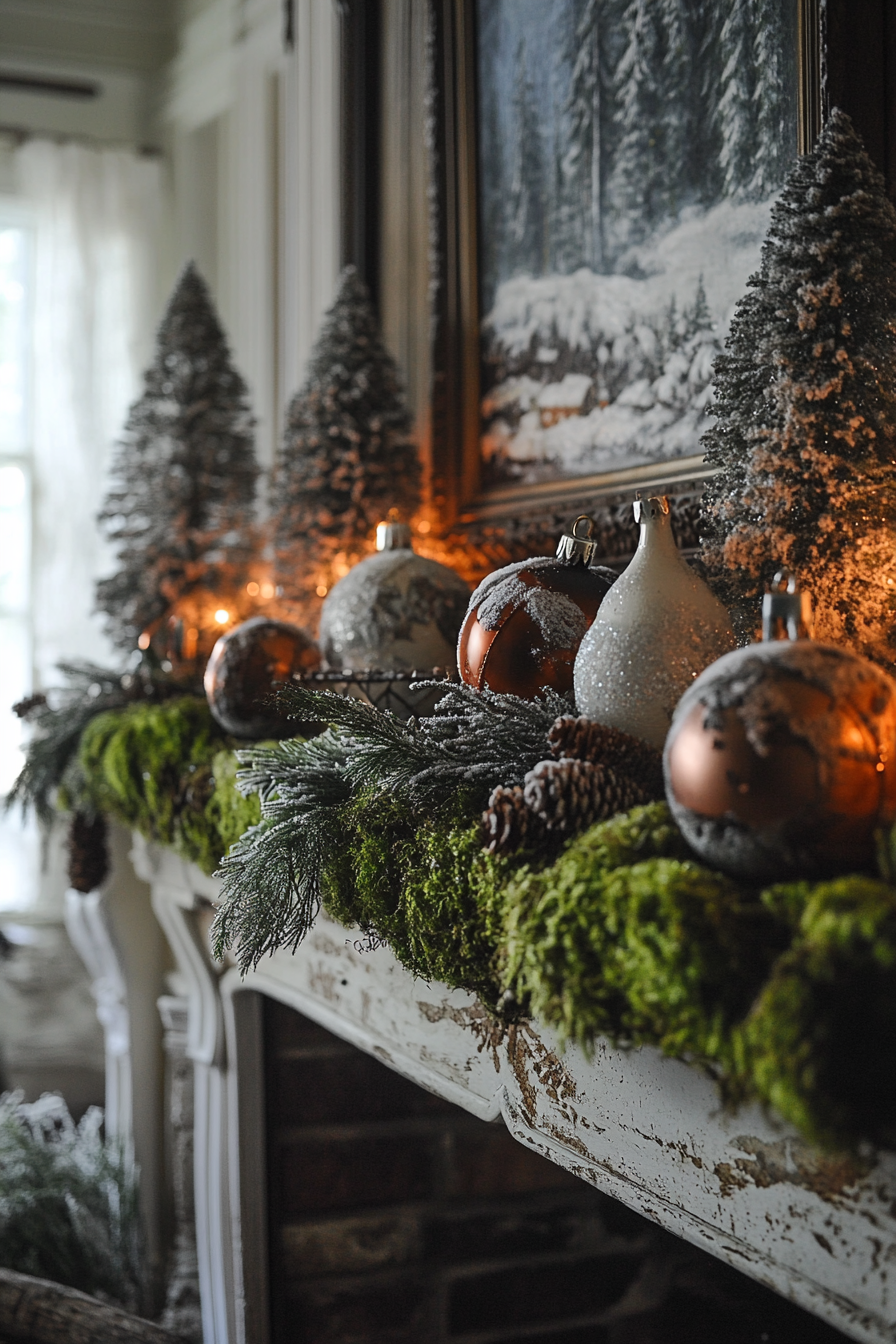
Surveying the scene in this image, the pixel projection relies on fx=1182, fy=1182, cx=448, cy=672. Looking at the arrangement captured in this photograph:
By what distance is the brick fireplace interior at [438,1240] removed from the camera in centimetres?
138

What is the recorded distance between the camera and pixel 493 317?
4.66 ft

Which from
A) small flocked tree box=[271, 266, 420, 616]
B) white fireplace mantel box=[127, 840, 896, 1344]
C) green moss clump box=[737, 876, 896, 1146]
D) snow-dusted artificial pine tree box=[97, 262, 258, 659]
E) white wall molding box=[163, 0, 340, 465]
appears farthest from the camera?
white wall molding box=[163, 0, 340, 465]

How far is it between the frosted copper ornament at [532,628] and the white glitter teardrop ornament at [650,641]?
3.9 inches

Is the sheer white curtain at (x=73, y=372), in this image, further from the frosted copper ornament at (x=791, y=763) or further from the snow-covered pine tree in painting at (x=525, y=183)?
the frosted copper ornament at (x=791, y=763)

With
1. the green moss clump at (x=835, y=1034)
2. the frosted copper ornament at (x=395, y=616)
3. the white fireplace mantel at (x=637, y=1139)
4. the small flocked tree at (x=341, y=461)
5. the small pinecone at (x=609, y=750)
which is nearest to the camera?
the green moss clump at (x=835, y=1034)

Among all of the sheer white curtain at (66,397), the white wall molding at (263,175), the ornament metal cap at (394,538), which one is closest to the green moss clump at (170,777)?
the ornament metal cap at (394,538)

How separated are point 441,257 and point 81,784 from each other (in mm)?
825

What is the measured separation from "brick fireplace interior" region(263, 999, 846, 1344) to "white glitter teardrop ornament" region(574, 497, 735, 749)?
849mm

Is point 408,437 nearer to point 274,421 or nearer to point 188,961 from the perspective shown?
point 188,961

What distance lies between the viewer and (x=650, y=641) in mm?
702

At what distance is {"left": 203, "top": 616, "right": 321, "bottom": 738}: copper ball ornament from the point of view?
1.10m

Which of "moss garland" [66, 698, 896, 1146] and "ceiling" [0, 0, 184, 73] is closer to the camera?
"moss garland" [66, 698, 896, 1146]

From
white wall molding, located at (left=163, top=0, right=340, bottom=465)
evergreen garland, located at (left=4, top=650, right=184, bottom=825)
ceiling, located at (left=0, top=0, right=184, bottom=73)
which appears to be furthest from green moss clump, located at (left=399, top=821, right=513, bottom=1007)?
ceiling, located at (left=0, top=0, right=184, bottom=73)

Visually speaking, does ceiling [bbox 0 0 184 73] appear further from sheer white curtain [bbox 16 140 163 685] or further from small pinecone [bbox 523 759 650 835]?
small pinecone [bbox 523 759 650 835]
